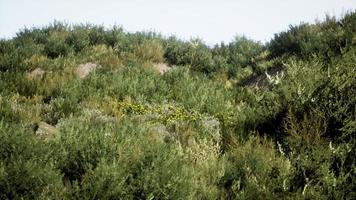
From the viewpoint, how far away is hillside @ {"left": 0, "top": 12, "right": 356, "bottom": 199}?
16.0 feet

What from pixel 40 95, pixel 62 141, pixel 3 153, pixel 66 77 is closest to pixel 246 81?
pixel 66 77

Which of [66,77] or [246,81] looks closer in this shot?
[66,77]

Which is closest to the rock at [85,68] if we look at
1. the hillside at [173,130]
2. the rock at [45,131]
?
the hillside at [173,130]

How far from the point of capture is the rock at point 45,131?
21.3 ft

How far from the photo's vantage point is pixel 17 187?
4.63 meters

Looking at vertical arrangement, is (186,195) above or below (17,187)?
below

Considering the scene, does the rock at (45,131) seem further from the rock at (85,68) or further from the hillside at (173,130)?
the rock at (85,68)

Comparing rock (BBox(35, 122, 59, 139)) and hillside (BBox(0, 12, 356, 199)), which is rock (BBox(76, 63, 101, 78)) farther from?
rock (BBox(35, 122, 59, 139))

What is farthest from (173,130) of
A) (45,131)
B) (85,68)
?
(85,68)

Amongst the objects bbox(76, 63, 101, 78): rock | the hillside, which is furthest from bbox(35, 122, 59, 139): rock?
bbox(76, 63, 101, 78): rock

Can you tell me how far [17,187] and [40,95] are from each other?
4.61m

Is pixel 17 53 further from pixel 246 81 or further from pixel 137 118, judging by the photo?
pixel 246 81

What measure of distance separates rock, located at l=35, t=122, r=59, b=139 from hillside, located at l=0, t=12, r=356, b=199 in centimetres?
3

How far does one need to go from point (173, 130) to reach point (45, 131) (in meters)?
2.15
